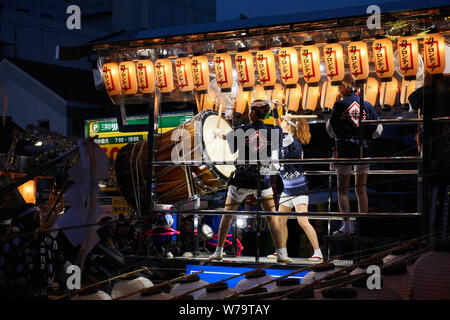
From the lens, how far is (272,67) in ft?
30.3

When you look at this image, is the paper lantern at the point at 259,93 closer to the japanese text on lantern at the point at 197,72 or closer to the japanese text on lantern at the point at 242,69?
the japanese text on lantern at the point at 242,69

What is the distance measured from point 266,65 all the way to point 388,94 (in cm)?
235

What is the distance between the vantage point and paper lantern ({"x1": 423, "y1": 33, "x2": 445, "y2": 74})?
7.93 m

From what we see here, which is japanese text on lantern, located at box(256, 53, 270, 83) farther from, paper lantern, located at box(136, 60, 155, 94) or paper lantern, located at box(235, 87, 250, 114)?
paper lantern, located at box(136, 60, 155, 94)

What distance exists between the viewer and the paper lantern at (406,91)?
9.72 m

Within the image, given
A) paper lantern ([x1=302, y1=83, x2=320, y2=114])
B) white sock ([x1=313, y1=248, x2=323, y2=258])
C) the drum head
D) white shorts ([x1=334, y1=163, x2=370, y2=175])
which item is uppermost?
paper lantern ([x1=302, y1=83, x2=320, y2=114])

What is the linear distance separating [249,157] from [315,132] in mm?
8495

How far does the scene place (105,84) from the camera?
396 inches

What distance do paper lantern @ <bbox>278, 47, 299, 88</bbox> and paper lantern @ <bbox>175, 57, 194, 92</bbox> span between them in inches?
63.2

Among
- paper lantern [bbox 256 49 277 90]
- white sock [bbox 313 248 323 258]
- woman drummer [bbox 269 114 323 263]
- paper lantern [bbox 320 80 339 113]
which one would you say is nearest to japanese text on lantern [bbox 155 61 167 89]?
paper lantern [bbox 256 49 277 90]

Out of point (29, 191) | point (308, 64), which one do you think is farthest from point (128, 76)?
point (29, 191)

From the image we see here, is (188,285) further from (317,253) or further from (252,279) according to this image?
(317,253)

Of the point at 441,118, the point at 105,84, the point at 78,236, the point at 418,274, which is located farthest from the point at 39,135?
the point at 418,274

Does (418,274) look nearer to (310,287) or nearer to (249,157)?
(310,287)
